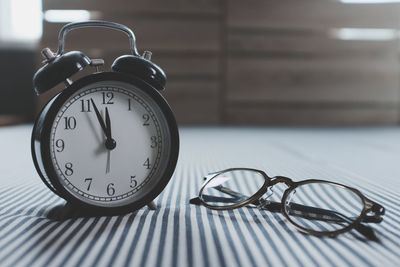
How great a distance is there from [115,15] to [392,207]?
7.68 ft

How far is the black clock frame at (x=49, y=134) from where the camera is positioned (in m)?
0.50

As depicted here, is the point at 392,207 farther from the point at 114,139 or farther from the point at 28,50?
the point at 28,50

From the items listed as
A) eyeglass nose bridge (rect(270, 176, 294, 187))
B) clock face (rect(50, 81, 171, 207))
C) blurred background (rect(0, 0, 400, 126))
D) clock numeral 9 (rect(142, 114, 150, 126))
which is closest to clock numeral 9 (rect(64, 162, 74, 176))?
clock face (rect(50, 81, 171, 207))

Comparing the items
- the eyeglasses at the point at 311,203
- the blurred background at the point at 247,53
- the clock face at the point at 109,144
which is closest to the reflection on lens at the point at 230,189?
the eyeglasses at the point at 311,203

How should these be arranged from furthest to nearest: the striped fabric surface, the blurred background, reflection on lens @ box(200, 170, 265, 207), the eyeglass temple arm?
the blurred background
reflection on lens @ box(200, 170, 265, 207)
the eyeglass temple arm
the striped fabric surface

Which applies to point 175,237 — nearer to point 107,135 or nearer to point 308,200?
point 107,135

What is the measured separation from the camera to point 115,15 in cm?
265

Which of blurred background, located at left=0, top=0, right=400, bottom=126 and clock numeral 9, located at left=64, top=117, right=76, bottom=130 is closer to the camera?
clock numeral 9, located at left=64, top=117, right=76, bottom=130

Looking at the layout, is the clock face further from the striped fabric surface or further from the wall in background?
the wall in background

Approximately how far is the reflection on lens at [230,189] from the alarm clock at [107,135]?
0.10 metres

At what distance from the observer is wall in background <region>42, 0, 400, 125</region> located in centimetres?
268

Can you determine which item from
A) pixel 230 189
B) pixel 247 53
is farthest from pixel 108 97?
pixel 247 53

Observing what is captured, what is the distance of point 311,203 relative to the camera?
658 millimetres

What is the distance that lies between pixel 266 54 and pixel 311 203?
2.25 metres
